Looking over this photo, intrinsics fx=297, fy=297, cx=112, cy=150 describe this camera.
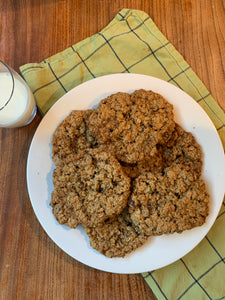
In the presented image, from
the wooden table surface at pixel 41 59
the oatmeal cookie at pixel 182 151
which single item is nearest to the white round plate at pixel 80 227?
the oatmeal cookie at pixel 182 151

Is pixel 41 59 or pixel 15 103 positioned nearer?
pixel 15 103

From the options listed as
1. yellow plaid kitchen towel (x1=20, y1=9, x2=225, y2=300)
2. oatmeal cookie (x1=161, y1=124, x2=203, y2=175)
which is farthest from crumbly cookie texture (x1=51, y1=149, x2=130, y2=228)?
yellow plaid kitchen towel (x1=20, y1=9, x2=225, y2=300)

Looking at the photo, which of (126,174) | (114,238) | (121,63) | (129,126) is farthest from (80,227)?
(121,63)

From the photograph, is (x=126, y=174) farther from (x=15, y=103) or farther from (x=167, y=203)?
(x=15, y=103)

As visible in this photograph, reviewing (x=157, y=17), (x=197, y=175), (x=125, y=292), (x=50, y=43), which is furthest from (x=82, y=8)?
(x=125, y=292)

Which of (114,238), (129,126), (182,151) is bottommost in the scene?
(114,238)

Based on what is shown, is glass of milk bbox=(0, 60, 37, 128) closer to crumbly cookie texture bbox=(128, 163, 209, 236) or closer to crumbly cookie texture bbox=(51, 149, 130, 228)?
crumbly cookie texture bbox=(51, 149, 130, 228)

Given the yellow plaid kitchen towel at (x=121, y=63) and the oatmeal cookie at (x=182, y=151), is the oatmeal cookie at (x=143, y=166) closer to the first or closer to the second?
the oatmeal cookie at (x=182, y=151)
